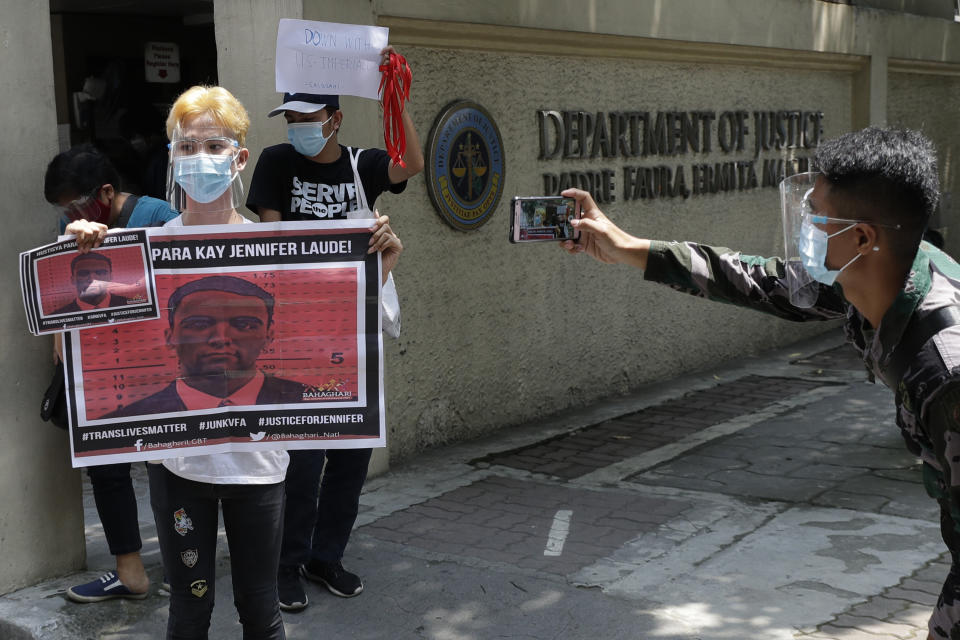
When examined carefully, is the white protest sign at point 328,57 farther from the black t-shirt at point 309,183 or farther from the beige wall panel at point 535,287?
the beige wall panel at point 535,287

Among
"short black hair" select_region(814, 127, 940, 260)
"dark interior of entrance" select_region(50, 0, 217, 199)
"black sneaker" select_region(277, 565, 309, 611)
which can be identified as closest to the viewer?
"short black hair" select_region(814, 127, 940, 260)

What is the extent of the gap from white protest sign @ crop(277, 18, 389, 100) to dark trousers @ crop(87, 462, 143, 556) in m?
1.68

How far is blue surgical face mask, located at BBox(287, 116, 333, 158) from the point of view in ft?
13.5

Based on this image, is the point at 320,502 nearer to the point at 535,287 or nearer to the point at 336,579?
the point at 336,579

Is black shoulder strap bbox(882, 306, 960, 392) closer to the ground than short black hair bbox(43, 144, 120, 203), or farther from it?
closer to the ground

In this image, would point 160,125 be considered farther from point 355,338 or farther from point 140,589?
point 355,338

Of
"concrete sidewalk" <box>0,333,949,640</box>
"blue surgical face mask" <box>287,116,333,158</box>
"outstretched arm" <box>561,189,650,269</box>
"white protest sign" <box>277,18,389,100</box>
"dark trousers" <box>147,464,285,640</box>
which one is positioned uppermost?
"white protest sign" <box>277,18,389,100</box>

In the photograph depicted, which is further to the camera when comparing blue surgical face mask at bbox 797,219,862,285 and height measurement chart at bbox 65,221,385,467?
height measurement chart at bbox 65,221,385,467

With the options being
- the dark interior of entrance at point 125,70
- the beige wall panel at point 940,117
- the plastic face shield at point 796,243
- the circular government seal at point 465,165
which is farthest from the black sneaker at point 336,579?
the beige wall panel at point 940,117

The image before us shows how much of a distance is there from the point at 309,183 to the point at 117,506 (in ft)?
4.91

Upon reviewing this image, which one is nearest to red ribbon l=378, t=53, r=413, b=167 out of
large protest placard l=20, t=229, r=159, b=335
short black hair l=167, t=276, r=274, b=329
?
short black hair l=167, t=276, r=274, b=329

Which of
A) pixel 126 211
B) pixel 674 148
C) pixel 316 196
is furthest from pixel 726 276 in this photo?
pixel 674 148

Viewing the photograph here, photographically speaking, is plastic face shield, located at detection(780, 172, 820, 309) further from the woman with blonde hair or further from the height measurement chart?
the woman with blonde hair

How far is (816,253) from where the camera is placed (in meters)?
2.51
